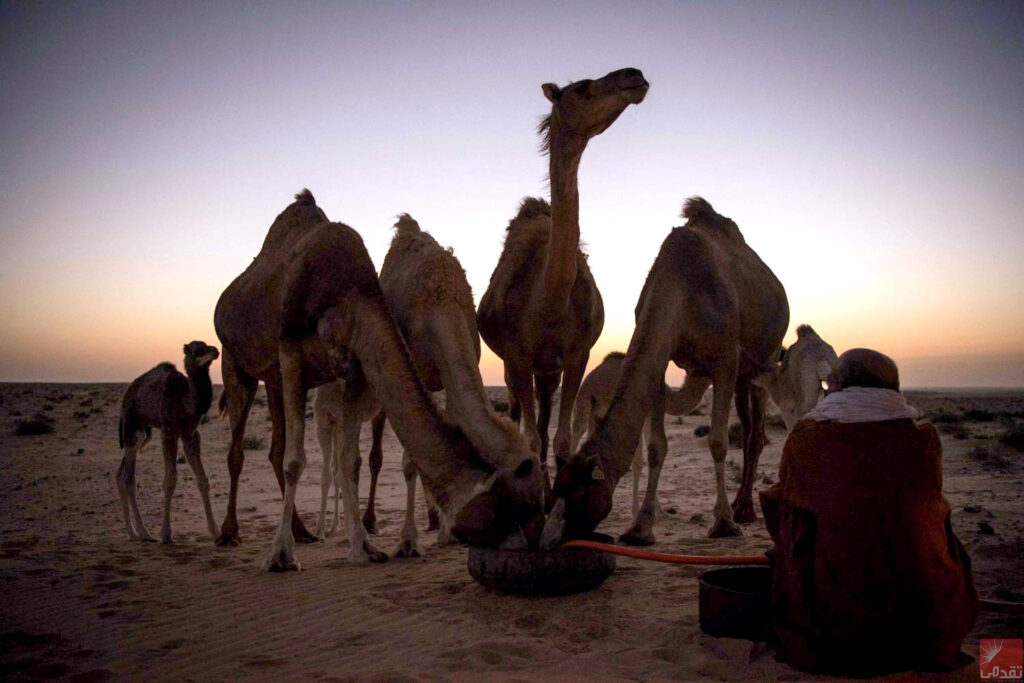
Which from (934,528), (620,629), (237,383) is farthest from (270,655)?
(237,383)

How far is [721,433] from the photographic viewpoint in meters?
7.06

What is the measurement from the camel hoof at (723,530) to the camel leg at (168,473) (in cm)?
563

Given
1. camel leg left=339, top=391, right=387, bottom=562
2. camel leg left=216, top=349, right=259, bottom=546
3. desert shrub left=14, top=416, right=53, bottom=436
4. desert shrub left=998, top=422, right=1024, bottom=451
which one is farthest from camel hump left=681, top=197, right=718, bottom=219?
desert shrub left=14, top=416, right=53, bottom=436

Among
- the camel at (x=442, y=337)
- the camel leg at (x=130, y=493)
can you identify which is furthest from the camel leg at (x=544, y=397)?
the camel leg at (x=130, y=493)

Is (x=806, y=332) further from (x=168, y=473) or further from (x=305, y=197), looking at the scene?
(x=168, y=473)

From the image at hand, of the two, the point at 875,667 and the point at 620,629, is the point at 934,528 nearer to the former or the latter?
the point at 875,667

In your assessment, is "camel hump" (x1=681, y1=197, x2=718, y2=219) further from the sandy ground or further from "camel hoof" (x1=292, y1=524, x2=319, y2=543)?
"camel hoof" (x1=292, y1=524, x2=319, y2=543)

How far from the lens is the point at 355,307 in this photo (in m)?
5.74

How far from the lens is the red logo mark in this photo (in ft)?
9.84

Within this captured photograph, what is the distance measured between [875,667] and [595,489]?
1.95 m

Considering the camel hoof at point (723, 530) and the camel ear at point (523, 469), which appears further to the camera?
the camel hoof at point (723, 530)

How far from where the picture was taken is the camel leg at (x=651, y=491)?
21.1ft

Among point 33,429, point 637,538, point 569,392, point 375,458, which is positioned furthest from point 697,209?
point 33,429

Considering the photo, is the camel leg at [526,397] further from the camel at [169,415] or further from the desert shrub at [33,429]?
the desert shrub at [33,429]
